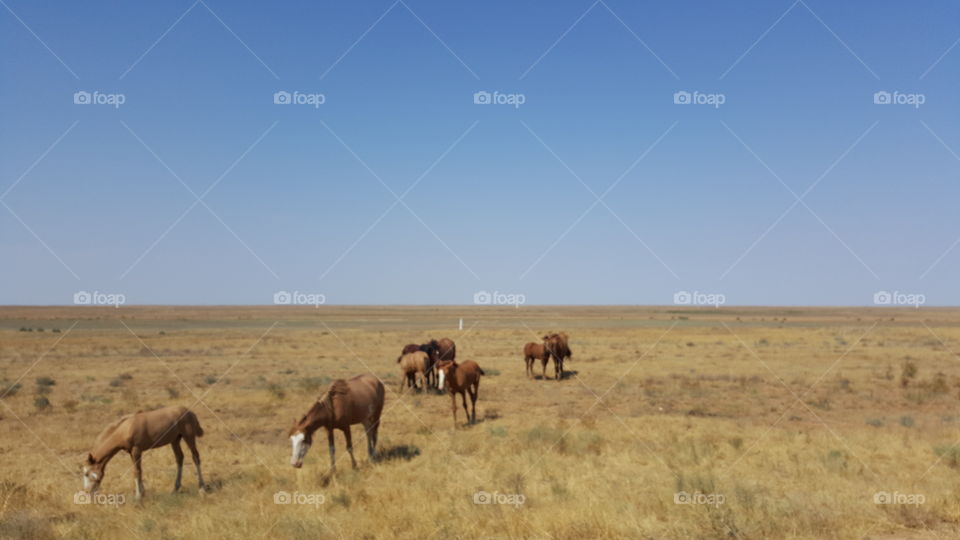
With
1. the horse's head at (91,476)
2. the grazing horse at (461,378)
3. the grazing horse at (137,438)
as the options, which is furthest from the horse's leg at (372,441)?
the horse's head at (91,476)

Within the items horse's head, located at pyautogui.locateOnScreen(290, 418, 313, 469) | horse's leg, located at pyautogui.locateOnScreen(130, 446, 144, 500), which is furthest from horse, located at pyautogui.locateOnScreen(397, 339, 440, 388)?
horse's leg, located at pyautogui.locateOnScreen(130, 446, 144, 500)

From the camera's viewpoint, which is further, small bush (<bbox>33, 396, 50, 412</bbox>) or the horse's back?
small bush (<bbox>33, 396, 50, 412</bbox>)

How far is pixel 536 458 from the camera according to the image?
13758 mm

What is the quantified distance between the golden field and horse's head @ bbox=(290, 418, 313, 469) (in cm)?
55

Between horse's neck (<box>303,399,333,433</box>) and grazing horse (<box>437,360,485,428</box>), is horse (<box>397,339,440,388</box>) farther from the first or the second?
horse's neck (<box>303,399,333,433</box>)

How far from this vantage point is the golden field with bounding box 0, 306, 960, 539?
9.20m

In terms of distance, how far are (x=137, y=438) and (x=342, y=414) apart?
153 inches

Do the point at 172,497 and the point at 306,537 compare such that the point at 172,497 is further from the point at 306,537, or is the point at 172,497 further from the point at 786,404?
the point at 786,404

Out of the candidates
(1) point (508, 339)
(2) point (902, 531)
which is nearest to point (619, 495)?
(2) point (902, 531)

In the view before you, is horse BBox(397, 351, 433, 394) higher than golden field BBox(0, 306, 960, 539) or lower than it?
higher

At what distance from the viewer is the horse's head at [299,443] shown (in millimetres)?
11680

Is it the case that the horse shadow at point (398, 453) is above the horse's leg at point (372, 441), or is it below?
below

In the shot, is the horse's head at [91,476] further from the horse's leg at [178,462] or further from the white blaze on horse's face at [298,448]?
the white blaze on horse's face at [298,448]

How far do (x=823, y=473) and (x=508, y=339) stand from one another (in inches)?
1720
